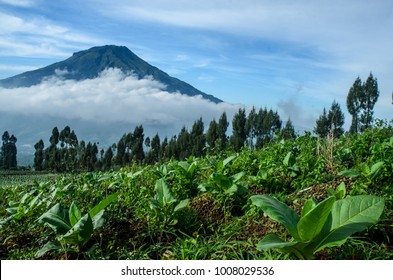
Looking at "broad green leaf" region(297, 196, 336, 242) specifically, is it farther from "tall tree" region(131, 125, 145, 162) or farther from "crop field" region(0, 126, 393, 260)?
"tall tree" region(131, 125, 145, 162)

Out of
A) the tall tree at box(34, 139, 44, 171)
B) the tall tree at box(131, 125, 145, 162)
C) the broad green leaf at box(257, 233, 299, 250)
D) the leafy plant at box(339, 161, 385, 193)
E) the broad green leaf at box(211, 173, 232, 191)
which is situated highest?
the leafy plant at box(339, 161, 385, 193)

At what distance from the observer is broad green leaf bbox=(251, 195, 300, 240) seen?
8.38 ft

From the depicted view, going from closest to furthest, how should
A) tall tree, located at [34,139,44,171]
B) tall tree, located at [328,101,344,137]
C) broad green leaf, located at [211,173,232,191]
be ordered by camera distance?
1. broad green leaf, located at [211,173,232,191]
2. tall tree, located at [328,101,344,137]
3. tall tree, located at [34,139,44,171]

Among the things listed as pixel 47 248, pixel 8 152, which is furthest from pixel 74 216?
pixel 8 152

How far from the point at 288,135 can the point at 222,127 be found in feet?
67.8

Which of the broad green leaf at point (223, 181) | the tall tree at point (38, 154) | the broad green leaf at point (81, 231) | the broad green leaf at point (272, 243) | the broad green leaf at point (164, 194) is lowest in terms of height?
the tall tree at point (38, 154)

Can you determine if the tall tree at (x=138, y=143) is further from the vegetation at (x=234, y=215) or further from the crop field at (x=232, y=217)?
Answer: the crop field at (x=232, y=217)

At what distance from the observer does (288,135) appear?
24.3 ft

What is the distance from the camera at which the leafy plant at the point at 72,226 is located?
305cm

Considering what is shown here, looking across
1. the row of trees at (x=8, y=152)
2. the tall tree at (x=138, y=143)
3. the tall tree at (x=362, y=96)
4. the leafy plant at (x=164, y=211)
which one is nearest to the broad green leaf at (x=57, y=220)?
the leafy plant at (x=164, y=211)

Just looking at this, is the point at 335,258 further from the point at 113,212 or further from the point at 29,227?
the point at 29,227

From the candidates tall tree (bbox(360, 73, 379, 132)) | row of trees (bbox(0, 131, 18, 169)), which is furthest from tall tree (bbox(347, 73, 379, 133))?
row of trees (bbox(0, 131, 18, 169))

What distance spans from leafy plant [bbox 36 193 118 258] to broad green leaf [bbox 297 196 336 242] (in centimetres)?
141

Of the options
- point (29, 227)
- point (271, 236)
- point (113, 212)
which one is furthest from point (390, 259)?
point (29, 227)
